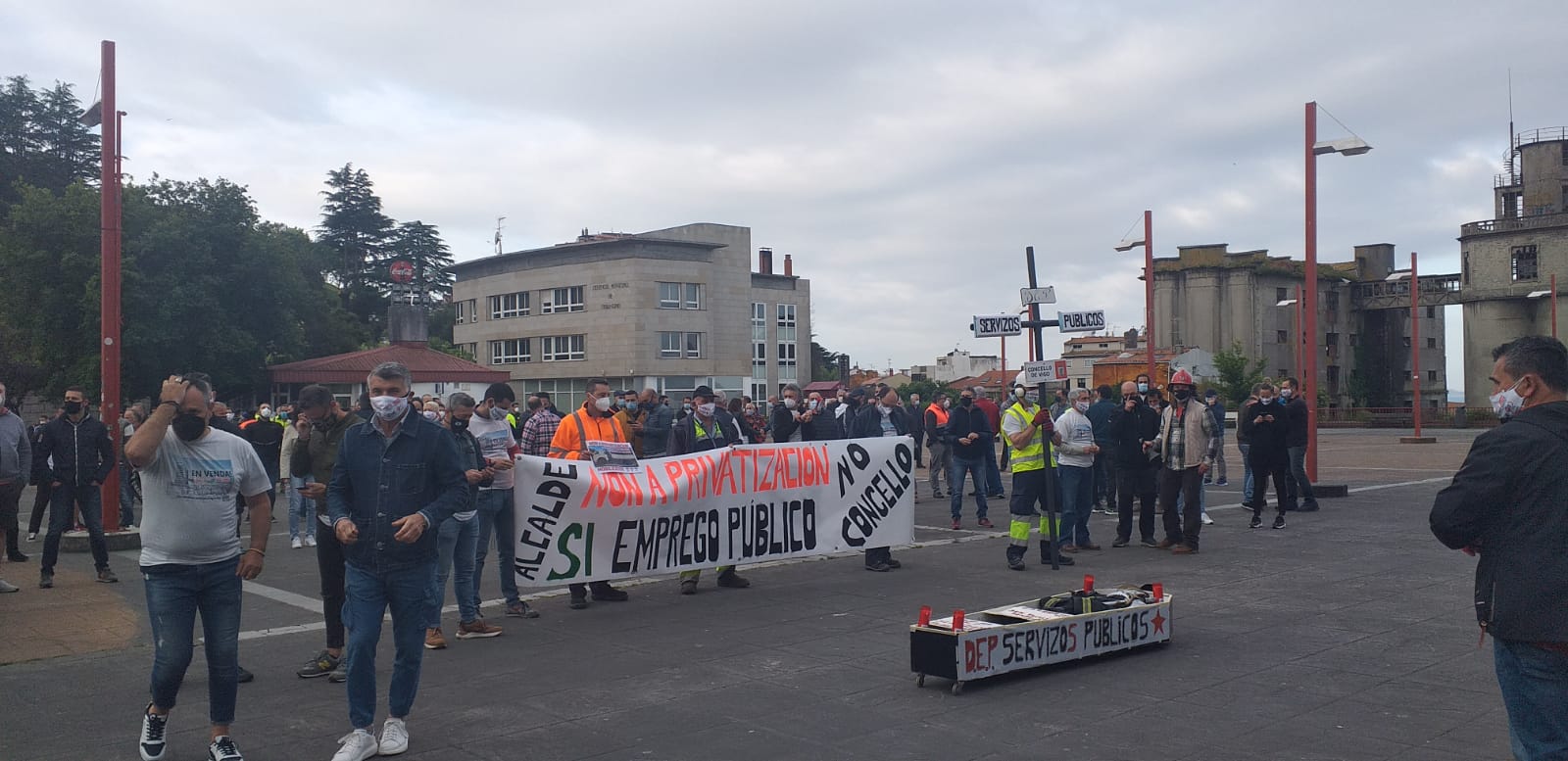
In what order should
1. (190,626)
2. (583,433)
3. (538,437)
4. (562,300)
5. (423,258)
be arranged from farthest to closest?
(423,258) → (562,300) → (538,437) → (583,433) → (190,626)

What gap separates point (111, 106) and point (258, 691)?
1083 cm

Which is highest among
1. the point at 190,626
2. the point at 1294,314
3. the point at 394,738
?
the point at 1294,314

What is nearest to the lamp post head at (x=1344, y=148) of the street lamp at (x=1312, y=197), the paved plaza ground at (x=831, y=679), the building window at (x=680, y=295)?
the street lamp at (x=1312, y=197)

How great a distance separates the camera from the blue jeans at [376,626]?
18.4 feet

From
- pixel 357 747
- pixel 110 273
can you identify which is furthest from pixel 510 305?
pixel 357 747

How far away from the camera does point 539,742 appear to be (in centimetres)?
602

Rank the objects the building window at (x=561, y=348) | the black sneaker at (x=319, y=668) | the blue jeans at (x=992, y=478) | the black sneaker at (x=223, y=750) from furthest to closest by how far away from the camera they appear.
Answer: the building window at (x=561, y=348)
the blue jeans at (x=992, y=478)
the black sneaker at (x=319, y=668)
the black sneaker at (x=223, y=750)

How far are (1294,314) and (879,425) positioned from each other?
72142mm

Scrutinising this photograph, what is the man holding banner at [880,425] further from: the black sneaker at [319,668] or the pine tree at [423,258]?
the pine tree at [423,258]

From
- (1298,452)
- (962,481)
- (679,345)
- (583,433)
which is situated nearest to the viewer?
(583,433)

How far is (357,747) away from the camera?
561 centimetres

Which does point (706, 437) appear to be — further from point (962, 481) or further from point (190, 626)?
point (962, 481)

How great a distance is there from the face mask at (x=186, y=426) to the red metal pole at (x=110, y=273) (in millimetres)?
10570

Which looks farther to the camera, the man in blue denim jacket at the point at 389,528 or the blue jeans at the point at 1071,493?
the blue jeans at the point at 1071,493
